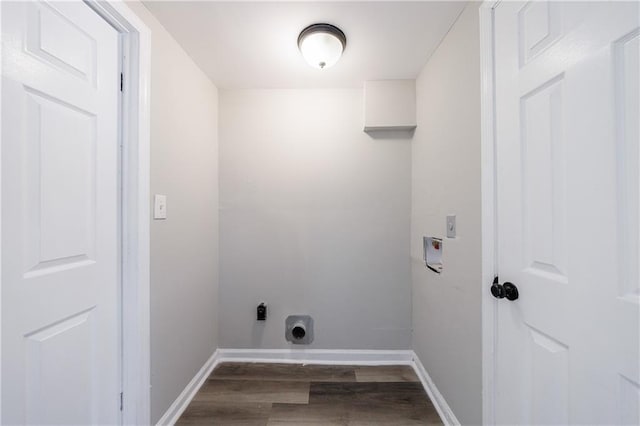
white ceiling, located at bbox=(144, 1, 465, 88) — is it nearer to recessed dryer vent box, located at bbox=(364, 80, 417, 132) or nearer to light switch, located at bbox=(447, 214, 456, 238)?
recessed dryer vent box, located at bbox=(364, 80, 417, 132)

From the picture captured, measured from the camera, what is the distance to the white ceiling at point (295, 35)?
1.34 m

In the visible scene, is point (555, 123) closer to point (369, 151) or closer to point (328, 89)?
point (369, 151)

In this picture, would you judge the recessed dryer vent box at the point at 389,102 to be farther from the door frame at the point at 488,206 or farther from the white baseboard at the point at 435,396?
the white baseboard at the point at 435,396

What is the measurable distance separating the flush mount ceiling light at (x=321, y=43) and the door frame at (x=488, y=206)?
72cm

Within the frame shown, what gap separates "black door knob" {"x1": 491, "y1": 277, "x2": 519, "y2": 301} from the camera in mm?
982

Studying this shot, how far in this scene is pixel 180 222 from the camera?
5.35ft

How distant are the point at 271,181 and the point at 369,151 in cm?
86

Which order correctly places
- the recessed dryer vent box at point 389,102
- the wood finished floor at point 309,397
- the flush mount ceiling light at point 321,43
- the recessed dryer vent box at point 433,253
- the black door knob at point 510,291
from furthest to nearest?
the recessed dryer vent box at point 389,102, the recessed dryer vent box at point 433,253, the wood finished floor at point 309,397, the flush mount ceiling light at point 321,43, the black door knob at point 510,291

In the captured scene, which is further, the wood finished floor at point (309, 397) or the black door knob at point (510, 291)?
the wood finished floor at point (309, 397)

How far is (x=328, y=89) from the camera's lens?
218 cm

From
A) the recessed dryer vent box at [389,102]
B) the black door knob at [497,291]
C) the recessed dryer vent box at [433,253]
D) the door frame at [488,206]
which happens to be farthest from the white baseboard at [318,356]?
the recessed dryer vent box at [389,102]

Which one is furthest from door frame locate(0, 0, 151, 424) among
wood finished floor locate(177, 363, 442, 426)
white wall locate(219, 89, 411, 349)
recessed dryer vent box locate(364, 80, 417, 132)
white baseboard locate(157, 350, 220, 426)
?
recessed dryer vent box locate(364, 80, 417, 132)

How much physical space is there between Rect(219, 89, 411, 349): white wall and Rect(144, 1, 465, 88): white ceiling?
0.26 m

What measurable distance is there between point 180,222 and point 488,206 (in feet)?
5.53
